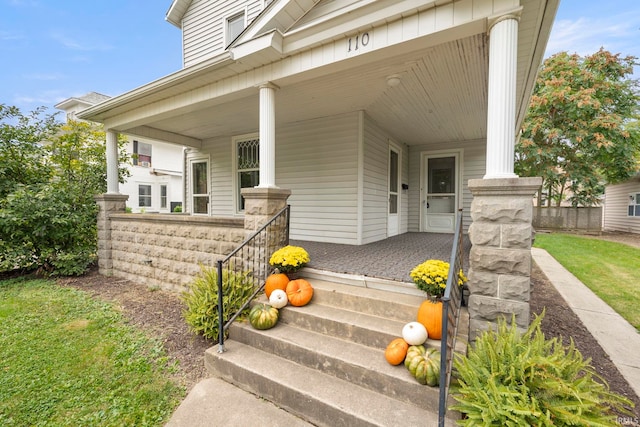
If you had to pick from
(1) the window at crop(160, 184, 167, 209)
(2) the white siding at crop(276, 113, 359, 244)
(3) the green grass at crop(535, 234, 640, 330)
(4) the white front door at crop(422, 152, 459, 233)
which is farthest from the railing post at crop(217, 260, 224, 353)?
(1) the window at crop(160, 184, 167, 209)

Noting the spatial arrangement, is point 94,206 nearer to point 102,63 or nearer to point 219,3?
point 219,3

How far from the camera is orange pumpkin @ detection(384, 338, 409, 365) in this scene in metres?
2.07

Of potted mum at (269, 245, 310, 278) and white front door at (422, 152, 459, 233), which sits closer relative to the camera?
potted mum at (269, 245, 310, 278)

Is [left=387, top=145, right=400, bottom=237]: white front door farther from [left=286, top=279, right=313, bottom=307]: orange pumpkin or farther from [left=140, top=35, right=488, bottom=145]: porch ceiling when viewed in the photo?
[left=286, top=279, right=313, bottom=307]: orange pumpkin

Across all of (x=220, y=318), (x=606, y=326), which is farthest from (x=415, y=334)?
(x=606, y=326)

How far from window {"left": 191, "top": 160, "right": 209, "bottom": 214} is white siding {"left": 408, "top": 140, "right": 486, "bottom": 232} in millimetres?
5322

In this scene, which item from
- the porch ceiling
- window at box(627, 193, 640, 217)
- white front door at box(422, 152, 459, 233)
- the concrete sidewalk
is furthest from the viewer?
window at box(627, 193, 640, 217)

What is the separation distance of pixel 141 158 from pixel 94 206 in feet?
27.7

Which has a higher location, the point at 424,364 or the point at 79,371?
the point at 424,364

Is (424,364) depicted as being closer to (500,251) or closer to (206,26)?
(500,251)

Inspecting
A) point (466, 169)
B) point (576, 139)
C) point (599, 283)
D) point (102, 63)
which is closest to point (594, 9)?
point (576, 139)

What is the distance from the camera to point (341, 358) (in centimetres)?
221

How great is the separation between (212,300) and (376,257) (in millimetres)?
2138

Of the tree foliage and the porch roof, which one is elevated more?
the porch roof
